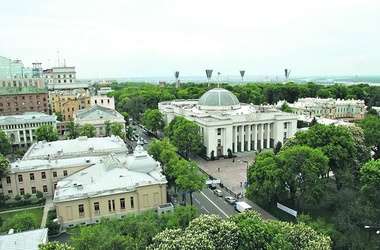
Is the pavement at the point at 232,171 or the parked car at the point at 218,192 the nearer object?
the parked car at the point at 218,192

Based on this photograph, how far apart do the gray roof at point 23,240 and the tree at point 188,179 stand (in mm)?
17696

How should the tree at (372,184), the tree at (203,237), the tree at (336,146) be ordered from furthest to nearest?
the tree at (336,146) → the tree at (372,184) → the tree at (203,237)

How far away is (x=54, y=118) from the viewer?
8319 cm

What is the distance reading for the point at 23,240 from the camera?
90.7ft

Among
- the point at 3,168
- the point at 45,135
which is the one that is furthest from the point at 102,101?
the point at 3,168

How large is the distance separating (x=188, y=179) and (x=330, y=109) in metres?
92.1

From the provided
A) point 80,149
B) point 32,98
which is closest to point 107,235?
point 80,149

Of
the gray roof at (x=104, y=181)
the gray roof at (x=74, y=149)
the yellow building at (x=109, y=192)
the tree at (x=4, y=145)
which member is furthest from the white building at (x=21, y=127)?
the yellow building at (x=109, y=192)

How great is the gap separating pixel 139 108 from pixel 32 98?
3825cm

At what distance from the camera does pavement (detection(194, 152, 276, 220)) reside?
51516 mm

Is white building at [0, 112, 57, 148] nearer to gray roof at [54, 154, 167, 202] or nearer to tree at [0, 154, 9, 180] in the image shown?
tree at [0, 154, 9, 180]

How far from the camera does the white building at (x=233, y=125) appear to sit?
72.9 m

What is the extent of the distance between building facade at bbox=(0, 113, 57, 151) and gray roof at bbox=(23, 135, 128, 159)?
22556 millimetres

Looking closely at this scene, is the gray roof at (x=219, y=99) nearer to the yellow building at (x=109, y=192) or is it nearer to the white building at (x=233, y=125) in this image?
the white building at (x=233, y=125)
